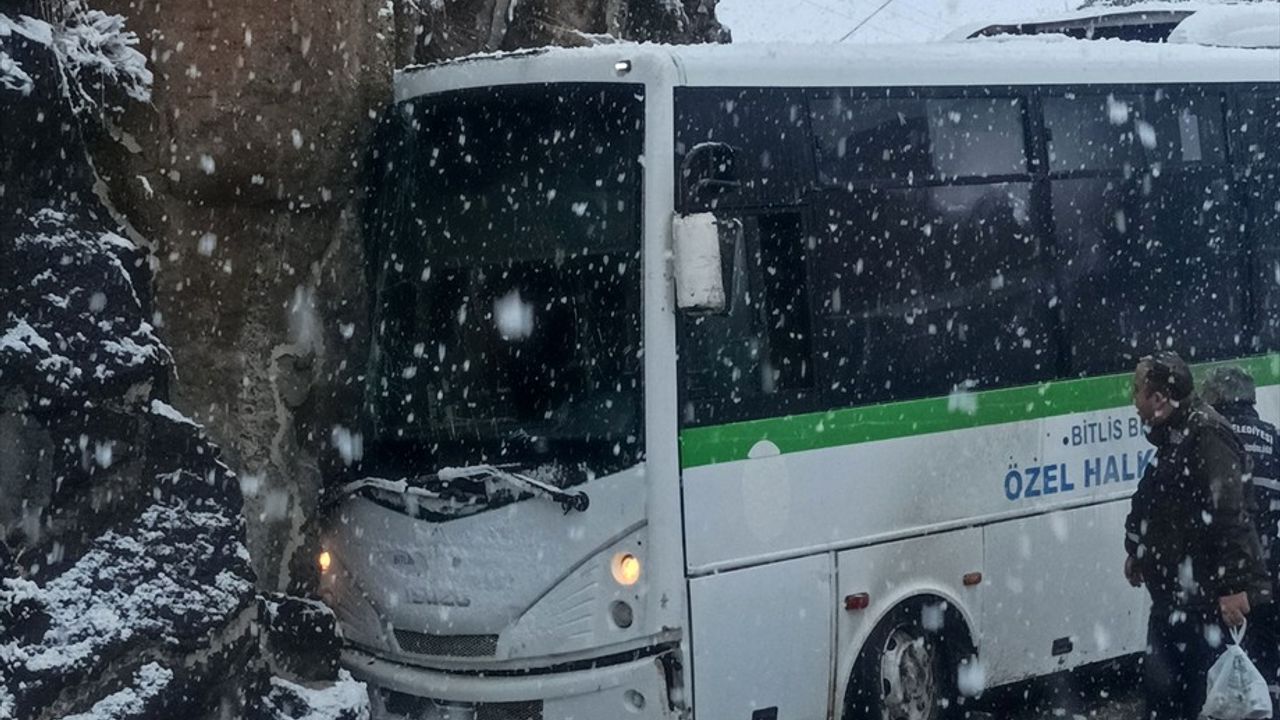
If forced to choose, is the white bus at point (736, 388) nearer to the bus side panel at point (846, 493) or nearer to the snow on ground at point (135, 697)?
the bus side panel at point (846, 493)

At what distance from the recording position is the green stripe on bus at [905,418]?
298 inches

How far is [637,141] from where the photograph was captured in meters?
7.52

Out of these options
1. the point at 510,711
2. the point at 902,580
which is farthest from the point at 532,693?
the point at 902,580

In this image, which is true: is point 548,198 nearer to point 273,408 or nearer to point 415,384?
point 415,384

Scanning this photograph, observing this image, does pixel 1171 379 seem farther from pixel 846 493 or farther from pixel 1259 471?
pixel 846 493

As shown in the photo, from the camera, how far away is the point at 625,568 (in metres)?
7.43

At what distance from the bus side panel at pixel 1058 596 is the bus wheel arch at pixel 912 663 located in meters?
0.20

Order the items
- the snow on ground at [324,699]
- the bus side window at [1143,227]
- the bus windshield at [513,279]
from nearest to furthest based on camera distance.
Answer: the bus windshield at [513,279], the snow on ground at [324,699], the bus side window at [1143,227]

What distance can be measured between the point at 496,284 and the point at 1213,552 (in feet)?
10.6

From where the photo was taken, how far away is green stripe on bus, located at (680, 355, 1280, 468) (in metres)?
7.56

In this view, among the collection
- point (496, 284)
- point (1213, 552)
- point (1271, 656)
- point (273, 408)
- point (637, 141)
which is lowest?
point (1271, 656)

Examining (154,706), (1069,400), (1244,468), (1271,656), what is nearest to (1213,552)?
(1244,468)

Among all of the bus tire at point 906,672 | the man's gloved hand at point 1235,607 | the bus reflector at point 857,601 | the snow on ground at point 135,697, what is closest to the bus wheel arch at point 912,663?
the bus tire at point 906,672

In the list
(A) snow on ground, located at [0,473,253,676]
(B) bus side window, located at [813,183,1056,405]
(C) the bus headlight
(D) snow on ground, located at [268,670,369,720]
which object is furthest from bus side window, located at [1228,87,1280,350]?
(A) snow on ground, located at [0,473,253,676]
